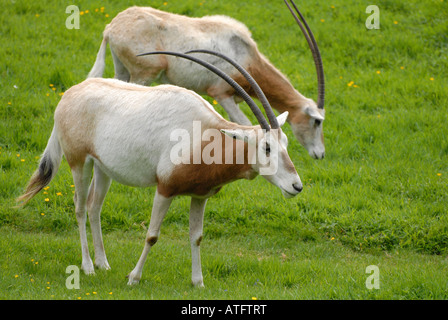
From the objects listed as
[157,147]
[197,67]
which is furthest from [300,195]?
[157,147]

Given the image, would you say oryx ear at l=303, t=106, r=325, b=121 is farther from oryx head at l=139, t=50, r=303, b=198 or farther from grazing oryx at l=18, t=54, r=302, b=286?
oryx head at l=139, t=50, r=303, b=198

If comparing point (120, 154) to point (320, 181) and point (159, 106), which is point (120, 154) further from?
point (320, 181)

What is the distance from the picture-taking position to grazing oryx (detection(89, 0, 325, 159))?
8.16m

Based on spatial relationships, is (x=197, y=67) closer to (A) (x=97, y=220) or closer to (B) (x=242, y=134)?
(A) (x=97, y=220)

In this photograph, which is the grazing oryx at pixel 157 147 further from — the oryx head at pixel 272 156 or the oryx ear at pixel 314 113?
the oryx ear at pixel 314 113

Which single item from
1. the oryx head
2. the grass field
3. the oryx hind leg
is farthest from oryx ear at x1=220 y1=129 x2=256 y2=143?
the oryx hind leg

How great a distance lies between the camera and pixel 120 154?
620 centimetres

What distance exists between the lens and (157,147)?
6074mm

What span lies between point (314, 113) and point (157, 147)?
2.99 metres

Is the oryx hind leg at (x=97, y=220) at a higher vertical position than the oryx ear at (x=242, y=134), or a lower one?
lower

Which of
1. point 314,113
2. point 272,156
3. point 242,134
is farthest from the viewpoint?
point 314,113

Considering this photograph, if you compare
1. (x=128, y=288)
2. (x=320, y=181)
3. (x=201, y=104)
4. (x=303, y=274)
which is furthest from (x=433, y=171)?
(x=128, y=288)

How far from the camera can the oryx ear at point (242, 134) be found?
18.5 feet

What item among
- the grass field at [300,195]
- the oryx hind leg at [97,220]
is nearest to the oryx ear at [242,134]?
the grass field at [300,195]
